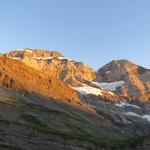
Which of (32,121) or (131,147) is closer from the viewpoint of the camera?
(131,147)

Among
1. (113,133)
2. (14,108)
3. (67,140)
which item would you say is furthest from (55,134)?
(113,133)

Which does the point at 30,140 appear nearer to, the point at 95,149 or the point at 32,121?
the point at 95,149

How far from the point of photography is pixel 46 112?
563 ft

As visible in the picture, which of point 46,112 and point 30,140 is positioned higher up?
point 46,112

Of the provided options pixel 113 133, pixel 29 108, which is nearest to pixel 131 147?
pixel 29 108

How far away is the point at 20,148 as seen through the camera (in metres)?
98.5

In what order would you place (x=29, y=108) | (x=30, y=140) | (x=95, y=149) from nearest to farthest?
1. (x=30, y=140)
2. (x=95, y=149)
3. (x=29, y=108)

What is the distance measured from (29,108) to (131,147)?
6293 centimetres

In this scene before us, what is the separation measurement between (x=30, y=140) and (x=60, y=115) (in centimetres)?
7077

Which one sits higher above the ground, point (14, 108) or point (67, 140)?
point (14, 108)

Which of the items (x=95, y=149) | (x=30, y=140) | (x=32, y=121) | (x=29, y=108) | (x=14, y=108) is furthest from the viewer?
(x=29, y=108)

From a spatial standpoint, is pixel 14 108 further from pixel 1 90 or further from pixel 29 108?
pixel 1 90

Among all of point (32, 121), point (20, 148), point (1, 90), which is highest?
point (1, 90)

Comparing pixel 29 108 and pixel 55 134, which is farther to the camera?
pixel 29 108
